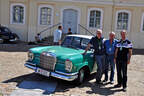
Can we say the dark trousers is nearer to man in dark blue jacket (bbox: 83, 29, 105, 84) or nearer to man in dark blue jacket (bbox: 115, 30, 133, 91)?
man in dark blue jacket (bbox: 115, 30, 133, 91)

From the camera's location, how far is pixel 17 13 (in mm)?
17578

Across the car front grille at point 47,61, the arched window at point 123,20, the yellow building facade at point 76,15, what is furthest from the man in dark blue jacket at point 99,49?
the arched window at point 123,20

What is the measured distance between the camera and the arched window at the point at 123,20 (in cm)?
1697

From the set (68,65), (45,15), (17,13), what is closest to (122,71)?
Answer: (68,65)

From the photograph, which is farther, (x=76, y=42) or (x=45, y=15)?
(x=45, y=15)

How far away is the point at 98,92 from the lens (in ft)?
19.1

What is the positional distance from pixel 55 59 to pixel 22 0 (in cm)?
1286

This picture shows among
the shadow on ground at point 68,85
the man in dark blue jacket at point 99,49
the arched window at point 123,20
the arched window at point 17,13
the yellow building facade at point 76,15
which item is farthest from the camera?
the arched window at point 17,13

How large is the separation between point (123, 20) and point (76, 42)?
36.8 ft

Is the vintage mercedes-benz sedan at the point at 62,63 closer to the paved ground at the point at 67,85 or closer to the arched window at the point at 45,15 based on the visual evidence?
the paved ground at the point at 67,85

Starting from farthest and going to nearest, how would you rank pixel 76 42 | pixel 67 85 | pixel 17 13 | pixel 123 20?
pixel 17 13 → pixel 123 20 → pixel 76 42 → pixel 67 85

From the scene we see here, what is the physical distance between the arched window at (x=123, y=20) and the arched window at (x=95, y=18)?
1.66 meters

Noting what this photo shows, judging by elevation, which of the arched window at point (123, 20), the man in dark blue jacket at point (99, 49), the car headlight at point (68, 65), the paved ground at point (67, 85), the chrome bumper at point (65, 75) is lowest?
the paved ground at point (67, 85)

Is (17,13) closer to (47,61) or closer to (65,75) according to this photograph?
(47,61)
